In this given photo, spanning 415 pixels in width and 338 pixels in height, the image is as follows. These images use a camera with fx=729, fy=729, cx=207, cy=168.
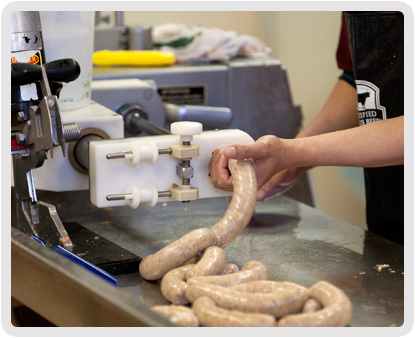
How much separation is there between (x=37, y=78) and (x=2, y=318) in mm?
402

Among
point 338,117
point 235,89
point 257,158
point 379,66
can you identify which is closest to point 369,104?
point 379,66

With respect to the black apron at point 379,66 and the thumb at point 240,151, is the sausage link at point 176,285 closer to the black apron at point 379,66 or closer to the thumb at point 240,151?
the thumb at point 240,151

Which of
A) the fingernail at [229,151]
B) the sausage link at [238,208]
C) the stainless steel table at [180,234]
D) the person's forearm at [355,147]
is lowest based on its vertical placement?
the stainless steel table at [180,234]

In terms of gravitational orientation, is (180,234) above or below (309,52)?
below

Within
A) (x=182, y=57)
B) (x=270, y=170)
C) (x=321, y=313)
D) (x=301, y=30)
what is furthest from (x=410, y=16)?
(x=301, y=30)

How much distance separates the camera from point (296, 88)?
3613 millimetres

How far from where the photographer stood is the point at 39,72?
4.05 feet

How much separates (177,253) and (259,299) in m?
0.23

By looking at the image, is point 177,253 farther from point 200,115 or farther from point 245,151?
point 200,115

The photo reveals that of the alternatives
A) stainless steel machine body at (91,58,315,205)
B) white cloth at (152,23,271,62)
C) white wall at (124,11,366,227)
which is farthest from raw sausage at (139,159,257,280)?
white wall at (124,11,366,227)

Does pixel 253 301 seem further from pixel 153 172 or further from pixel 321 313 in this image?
pixel 153 172

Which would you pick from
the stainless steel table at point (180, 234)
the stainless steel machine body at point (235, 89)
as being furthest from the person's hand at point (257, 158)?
the stainless steel machine body at point (235, 89)

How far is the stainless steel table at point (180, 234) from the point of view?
1.00 metres

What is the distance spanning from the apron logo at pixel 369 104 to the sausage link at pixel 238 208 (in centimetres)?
43
